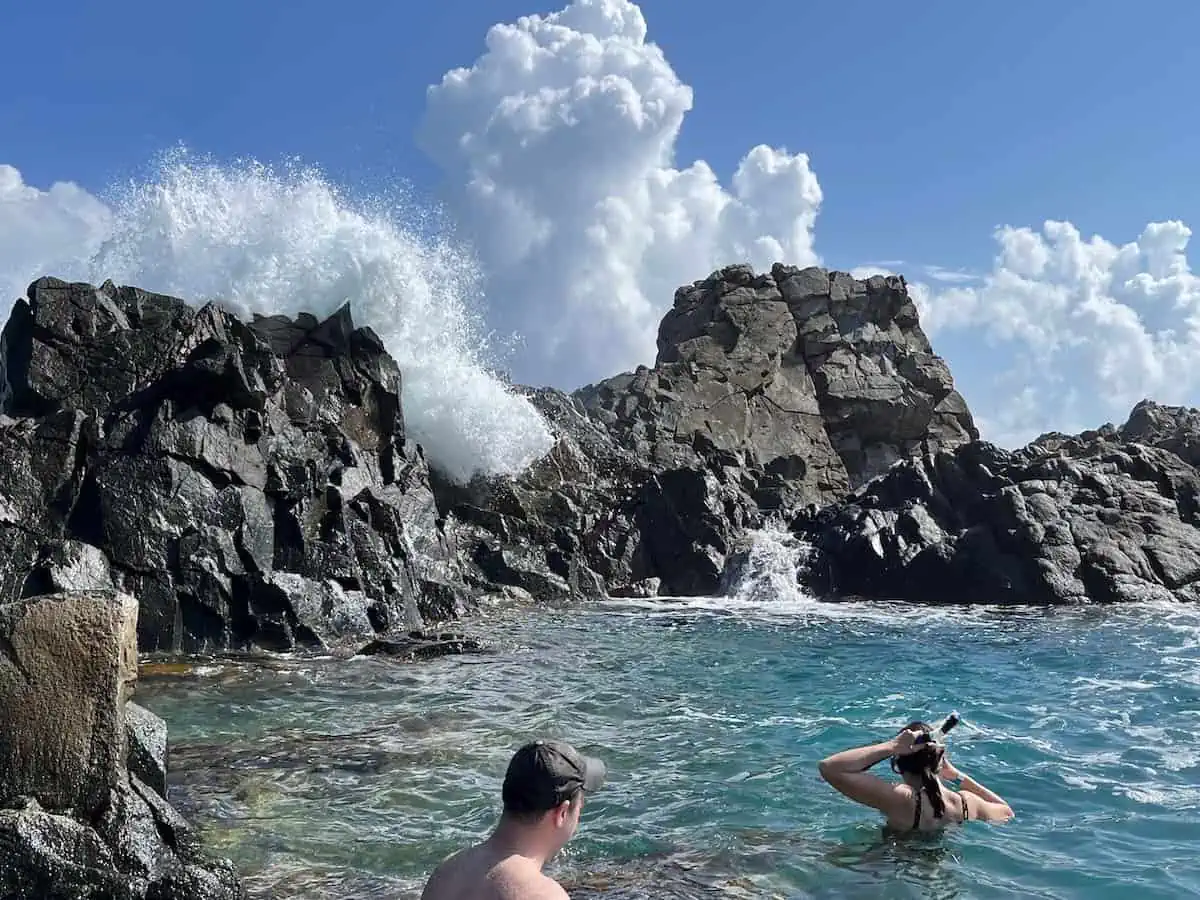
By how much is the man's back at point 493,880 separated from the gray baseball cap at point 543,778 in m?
0.22

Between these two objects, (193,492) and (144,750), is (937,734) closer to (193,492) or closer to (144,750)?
(144,750)

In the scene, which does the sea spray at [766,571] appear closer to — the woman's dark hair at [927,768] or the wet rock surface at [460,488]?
the wet rock surface at [460,488]

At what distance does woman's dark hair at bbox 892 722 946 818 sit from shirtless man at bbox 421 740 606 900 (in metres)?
5.24

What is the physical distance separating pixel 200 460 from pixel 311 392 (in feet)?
29.6

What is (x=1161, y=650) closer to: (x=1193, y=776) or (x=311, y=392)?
(x=1193, y=776)

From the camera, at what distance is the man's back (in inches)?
168

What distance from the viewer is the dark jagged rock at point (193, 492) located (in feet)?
63.8

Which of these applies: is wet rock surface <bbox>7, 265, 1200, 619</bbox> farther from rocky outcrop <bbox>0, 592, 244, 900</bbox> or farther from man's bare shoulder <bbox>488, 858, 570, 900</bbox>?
man's bare shoulder <bbox>488, 858, 570, 900</bbox>

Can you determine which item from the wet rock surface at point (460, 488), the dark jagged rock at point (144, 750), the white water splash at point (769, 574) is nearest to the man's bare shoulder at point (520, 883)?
the dark jagged rock at point (144, 750)

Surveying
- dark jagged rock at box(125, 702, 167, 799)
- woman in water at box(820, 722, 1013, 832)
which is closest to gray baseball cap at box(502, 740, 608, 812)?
dark jagged rock at box(125, 702, 167, 799)

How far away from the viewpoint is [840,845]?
30.2 feet

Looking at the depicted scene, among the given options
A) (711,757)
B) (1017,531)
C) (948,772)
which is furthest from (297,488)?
(1017,531)

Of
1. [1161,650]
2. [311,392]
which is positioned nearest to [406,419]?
[311,392]

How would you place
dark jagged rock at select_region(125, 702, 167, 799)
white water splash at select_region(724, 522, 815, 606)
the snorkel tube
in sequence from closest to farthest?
1. dark jagged rock at select_region(125, 702, 167, 799)
2. the snorkel tube
3. white water splash at select_region(724, 522, 815, 606)
